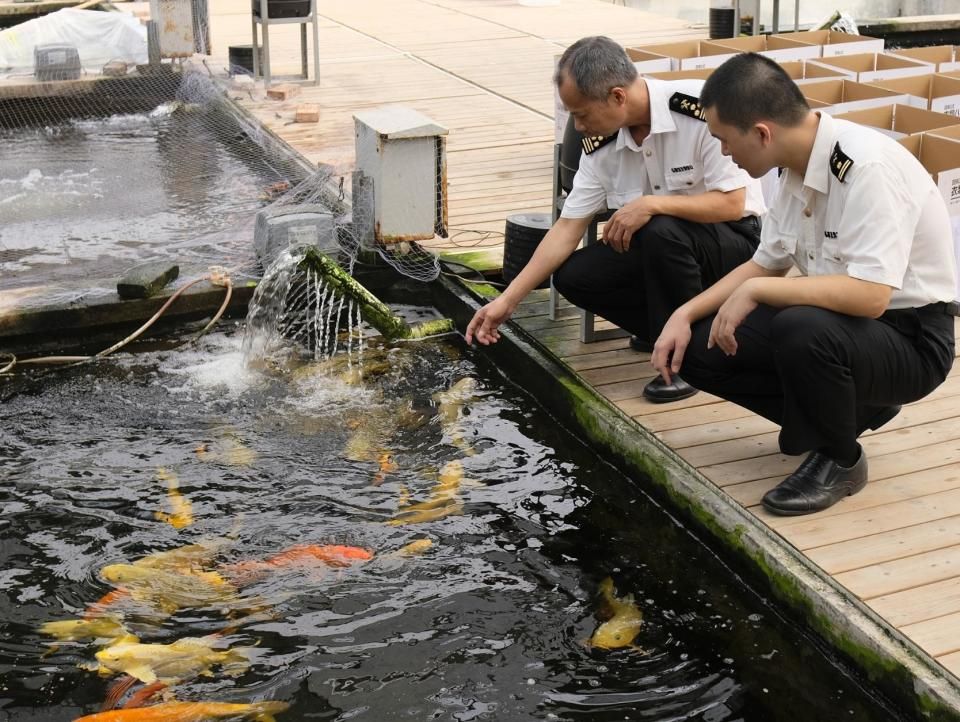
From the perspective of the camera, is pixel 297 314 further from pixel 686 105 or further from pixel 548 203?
pixel 686 105

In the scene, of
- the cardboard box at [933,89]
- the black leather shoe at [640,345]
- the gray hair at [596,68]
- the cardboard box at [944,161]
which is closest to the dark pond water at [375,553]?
the black leather shoe at [640,345]

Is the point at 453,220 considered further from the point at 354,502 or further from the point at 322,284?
the point at 354,502

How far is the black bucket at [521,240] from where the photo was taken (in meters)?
5.05

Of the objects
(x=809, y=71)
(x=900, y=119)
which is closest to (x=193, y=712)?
(x=900, y=119)

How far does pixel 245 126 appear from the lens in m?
8.71

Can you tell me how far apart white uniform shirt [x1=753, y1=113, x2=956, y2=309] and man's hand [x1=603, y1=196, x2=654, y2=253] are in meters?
0.67

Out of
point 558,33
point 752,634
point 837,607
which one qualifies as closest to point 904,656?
point 837,607

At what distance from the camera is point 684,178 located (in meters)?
4.11

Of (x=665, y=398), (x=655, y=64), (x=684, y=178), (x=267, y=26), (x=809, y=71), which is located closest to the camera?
(x=684, y=178)

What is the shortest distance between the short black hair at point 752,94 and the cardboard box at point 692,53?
3002 millimetres

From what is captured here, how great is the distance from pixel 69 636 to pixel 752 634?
1.85 metres

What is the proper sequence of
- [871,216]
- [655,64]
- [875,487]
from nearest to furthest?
[871,216], [875,487], [655,64]

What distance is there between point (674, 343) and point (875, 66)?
3.25 metres

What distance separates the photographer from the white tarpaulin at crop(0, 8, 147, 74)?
1057 centimetres
